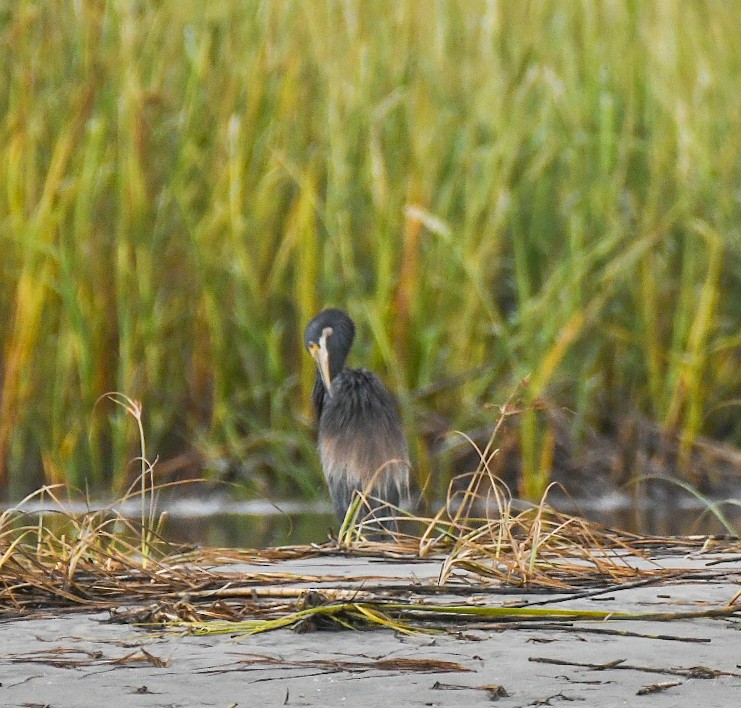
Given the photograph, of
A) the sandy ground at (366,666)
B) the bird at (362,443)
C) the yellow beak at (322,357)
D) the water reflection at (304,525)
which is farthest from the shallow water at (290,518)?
the sandy ground at (366,666)

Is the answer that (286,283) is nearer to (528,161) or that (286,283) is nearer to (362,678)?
(528,161)

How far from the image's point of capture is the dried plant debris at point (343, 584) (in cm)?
224

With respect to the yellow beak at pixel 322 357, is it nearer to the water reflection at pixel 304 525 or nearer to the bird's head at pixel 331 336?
the bird's head at pixel 331 336

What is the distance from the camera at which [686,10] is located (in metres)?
6.61

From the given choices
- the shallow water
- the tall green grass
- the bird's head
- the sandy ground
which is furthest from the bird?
the sandy ground

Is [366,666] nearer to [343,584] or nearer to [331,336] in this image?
[343,584]

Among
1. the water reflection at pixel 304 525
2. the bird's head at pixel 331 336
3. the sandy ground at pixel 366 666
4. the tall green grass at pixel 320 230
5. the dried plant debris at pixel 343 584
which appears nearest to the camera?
the sandy ground at pixel 366 666

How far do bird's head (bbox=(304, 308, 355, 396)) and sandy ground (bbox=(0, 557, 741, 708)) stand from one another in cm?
263

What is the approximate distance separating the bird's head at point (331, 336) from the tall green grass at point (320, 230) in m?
0.31

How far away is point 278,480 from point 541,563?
2878 mm

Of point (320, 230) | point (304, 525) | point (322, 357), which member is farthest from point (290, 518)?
point (320, 230)

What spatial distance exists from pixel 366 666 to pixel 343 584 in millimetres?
695

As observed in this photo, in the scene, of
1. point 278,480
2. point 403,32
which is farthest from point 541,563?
point 403,32

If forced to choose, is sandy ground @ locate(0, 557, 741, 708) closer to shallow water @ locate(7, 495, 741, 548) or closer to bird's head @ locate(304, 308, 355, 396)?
shallow water @ locate(7, 495, 741, 548)
